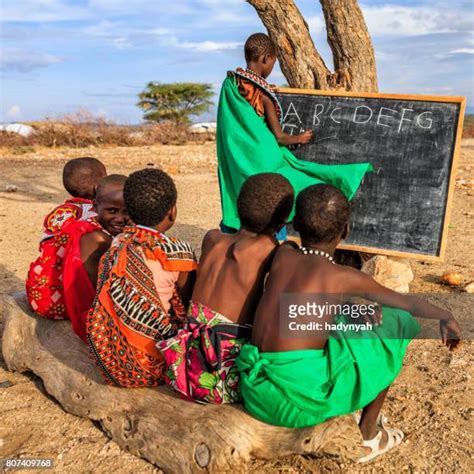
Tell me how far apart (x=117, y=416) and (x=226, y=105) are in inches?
96.9

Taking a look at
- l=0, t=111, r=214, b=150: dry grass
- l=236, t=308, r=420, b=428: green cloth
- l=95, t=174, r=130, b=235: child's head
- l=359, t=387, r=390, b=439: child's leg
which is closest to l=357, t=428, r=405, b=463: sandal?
l=359, t=387, r=390, b=439: child's leg

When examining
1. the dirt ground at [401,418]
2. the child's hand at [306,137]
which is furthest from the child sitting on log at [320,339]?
the child's hand at [306,137]

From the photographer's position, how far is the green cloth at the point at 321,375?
2457mm

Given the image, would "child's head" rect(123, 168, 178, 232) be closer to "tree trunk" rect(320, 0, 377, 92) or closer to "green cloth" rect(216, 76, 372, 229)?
"green cloth" rect(216, 76, 372, 229)

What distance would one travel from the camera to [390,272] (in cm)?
512

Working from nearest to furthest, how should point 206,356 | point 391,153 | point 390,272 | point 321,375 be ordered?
point 321,375, point 206,356, point 391,153, point 390,272

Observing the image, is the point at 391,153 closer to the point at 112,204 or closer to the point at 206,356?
the point at 112,204

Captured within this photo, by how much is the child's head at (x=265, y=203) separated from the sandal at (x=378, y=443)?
1.08 m

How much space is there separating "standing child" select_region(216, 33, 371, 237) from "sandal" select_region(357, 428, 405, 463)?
6.10 ft

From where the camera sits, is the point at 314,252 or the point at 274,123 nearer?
the point at 314,252

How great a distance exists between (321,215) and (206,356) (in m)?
0.81

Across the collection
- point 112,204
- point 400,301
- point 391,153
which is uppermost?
point 391,153

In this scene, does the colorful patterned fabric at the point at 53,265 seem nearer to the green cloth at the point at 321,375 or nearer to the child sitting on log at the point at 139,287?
the child sitting on log at the point at 139,287
